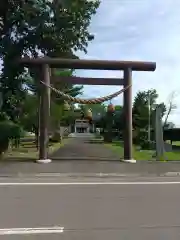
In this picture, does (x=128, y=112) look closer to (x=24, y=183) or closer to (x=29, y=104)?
(x=24, y=183)

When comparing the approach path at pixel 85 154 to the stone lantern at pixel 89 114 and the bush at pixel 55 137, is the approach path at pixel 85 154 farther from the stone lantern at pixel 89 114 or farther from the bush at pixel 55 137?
the stone lantern at pixel 89 114

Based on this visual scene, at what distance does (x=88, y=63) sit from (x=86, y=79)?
30.1 inches

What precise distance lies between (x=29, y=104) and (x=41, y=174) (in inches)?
794

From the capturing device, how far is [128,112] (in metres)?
21.5

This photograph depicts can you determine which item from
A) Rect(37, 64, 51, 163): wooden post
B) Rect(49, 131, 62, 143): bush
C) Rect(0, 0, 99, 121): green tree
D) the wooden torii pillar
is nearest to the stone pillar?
the wooden torii pillar

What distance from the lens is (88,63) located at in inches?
838
